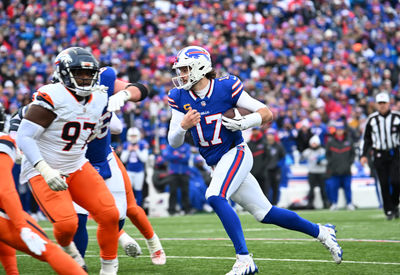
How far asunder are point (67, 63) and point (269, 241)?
12.7 ft

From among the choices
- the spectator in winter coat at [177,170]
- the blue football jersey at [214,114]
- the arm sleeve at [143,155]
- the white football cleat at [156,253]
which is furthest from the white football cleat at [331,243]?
the spectator in winter coat at [177,170]

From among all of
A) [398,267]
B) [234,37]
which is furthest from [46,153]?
[234,37]

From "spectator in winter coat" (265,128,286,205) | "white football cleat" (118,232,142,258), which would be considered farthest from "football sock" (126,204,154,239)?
"spectator in winter coat" (265,128,286,205)

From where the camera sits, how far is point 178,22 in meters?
19.9

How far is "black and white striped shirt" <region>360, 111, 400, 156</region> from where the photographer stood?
33.9 ft

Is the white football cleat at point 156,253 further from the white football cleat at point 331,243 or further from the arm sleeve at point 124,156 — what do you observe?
the arm sleeve at point 124,156

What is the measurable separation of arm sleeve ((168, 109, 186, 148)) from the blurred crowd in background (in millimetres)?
8404

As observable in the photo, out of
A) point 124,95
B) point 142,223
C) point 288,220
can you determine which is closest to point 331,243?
point 288,220

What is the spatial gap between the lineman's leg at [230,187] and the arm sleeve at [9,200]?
5.51 feet

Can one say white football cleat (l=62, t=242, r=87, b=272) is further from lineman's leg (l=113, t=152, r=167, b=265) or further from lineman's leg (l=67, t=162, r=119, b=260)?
lineman's leg (l=113, t=152, r=167, b=265)

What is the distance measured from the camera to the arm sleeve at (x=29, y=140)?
4.46 m

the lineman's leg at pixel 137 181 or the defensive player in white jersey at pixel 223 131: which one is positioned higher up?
the defensive player in white jersey at pixel 223 131

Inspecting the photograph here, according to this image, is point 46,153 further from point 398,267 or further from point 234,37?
point 234,37

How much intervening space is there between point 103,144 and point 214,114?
967mm
